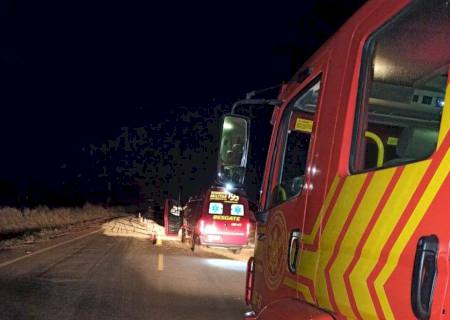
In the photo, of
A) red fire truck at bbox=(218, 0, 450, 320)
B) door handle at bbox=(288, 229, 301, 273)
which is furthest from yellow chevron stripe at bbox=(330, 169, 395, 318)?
door handle at bbox=(288, 229, 301, 273)

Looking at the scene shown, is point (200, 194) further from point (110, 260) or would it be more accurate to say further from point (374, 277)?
point (374, 277)

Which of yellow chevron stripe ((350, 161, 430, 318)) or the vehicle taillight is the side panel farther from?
the vehicle taillight

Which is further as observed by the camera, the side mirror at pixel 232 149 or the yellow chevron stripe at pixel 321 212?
the side mirror at pixel 232 149

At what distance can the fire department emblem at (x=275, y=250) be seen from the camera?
11.6 ft

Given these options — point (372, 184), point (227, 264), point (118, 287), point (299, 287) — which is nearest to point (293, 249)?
point (299, 287)

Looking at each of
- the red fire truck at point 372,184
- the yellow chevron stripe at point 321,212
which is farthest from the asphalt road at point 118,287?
the yellow chevron stripe at point 321,212

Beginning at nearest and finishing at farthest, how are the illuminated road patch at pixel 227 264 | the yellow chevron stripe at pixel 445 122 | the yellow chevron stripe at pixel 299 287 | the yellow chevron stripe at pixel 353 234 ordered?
the yellow chevron stripe at pixel 445 122 < the yellow chevron stripe at pixel 353 234 < the yellow chevron stripe at pixel 299 287 < the illuminated road patch at pixel 227 264

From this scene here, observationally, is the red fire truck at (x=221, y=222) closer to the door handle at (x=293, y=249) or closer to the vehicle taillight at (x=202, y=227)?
the vehicle taillight at (x=202, y=227)

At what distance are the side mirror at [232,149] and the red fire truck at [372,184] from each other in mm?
521

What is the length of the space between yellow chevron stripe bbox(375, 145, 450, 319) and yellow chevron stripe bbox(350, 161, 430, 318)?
0.07m

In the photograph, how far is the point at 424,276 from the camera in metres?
1.92

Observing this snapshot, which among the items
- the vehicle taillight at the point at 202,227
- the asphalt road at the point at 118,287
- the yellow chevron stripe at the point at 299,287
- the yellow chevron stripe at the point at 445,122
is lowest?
the asphalt road at the point at 118,287

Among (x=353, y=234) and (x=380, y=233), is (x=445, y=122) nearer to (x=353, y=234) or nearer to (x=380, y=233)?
(x=380, y=233)

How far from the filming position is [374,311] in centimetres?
221
